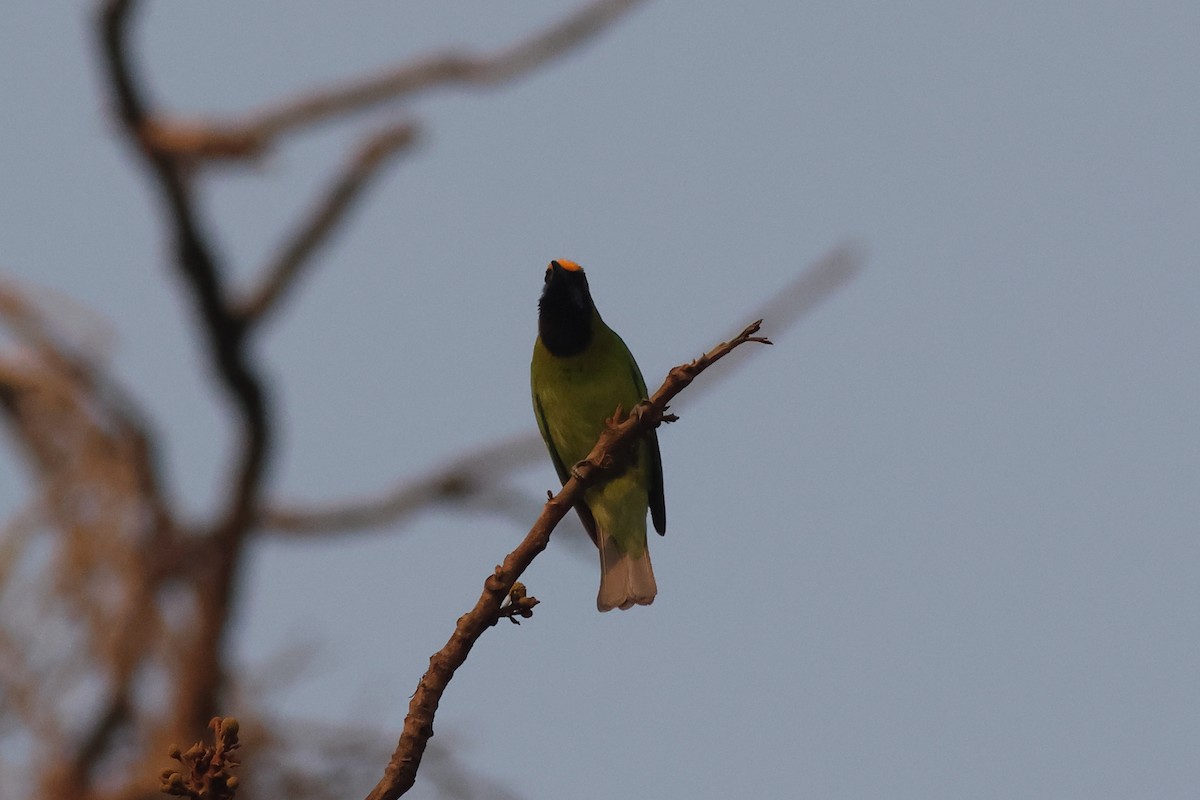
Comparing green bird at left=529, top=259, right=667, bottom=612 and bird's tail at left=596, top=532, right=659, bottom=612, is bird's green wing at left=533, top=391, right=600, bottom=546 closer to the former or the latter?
green bird at left=529, top=259, right=667, bottom=612

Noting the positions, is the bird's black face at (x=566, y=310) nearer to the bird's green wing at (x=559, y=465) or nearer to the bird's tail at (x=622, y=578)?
the bird's green wing at (x=559, y=465)

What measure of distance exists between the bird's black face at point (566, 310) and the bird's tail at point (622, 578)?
82 centimetres

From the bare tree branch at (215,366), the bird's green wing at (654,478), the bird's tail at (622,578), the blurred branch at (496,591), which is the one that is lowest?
the blurred branch at (496,591)

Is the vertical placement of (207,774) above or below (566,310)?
below

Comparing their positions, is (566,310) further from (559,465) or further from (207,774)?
(207,774)

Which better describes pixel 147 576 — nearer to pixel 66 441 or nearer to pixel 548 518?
pixel 66 441

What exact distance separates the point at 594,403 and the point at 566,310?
0.41m

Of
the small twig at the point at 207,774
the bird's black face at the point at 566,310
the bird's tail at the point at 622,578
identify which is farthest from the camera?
the bird's black face at the point at 566,310

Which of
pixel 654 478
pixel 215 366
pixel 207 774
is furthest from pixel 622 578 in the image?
pixel 215 366

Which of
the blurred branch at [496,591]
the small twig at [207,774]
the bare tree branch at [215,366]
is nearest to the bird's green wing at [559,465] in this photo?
the blurred branch at [496,591]

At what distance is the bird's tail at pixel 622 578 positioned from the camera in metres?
5.73

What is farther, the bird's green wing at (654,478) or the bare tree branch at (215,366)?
the bare tree branch at (215,366)

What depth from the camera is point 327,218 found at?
8844mm

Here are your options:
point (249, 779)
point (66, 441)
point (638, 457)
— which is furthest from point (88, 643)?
point (638, 457)
